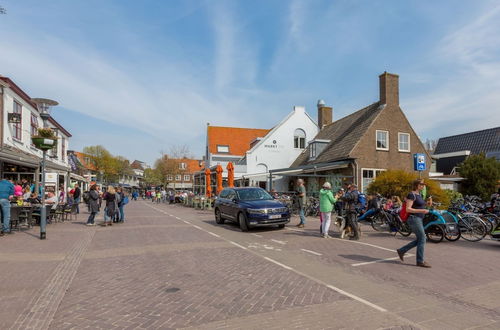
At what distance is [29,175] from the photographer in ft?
70.9

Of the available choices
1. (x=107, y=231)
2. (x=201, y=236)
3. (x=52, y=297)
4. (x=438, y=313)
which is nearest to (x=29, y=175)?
(x=107, y=231)

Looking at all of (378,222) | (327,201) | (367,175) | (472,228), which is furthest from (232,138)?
(472,228)

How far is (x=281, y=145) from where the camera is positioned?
3419 centimetres

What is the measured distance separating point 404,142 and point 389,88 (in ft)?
12.9

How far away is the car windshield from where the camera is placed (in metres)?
12.8

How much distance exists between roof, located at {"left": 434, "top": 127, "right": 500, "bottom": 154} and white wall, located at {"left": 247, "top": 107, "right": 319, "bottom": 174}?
2363cm

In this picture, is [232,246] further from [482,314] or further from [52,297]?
[482,314]

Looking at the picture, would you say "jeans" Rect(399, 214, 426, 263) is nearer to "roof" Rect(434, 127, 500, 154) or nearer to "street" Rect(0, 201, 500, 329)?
"street" Rect(0, 201, 500, 329)

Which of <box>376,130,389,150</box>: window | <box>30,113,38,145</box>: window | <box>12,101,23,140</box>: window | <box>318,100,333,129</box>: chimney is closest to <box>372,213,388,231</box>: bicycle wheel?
<box>376,130,389,150</box>: window

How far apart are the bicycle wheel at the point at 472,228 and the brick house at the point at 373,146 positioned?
10832 mm

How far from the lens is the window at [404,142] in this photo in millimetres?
23552

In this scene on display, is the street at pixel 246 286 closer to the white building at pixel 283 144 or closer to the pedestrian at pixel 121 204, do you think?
the pedestrian at pixel 121 204

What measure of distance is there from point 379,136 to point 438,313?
1993cm

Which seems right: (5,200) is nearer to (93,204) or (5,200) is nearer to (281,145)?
(93,204)
